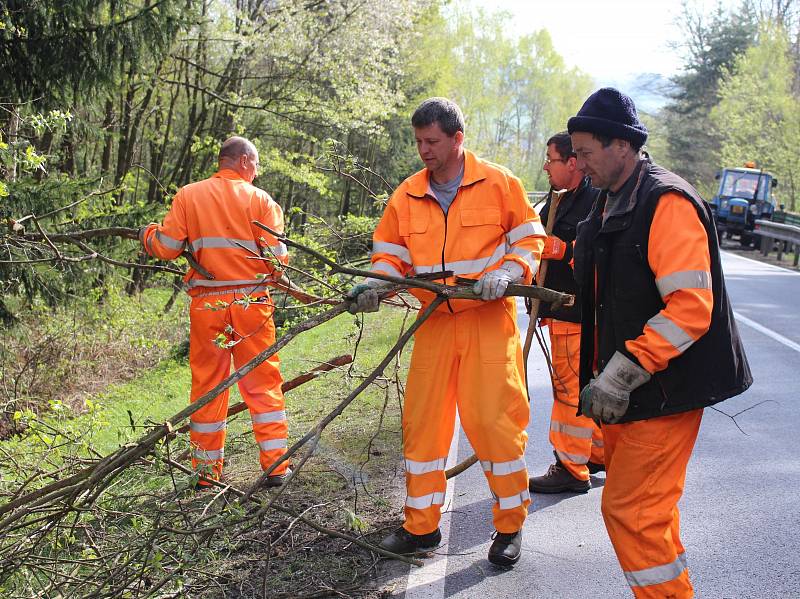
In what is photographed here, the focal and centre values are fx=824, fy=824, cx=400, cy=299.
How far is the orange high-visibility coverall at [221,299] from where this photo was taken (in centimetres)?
562

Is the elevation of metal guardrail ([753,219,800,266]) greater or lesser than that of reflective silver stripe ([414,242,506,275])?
lesser

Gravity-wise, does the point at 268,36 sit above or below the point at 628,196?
above

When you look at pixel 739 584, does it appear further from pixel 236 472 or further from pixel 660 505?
pixel 236 472

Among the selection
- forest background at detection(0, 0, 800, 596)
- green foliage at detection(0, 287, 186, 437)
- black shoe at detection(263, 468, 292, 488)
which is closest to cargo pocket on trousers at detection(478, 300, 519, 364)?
forest background at detection(0, 0, 800, 596)

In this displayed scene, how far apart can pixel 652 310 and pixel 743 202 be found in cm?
2795

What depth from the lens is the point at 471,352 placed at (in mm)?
4172

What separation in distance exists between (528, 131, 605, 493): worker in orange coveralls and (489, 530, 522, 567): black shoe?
1094mm

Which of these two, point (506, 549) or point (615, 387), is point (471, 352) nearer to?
point (506, 549)

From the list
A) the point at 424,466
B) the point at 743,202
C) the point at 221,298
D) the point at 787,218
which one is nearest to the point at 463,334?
the point at 424,466

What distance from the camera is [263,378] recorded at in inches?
224

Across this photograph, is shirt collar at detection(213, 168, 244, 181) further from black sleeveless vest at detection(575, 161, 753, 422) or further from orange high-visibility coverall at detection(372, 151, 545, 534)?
black sleeveless vest at detection(575, 161, 753, 422)

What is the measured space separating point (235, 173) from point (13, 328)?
3246 mm

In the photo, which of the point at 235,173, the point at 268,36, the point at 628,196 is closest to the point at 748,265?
the point at 268,36

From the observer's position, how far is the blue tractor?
28.5 meters
